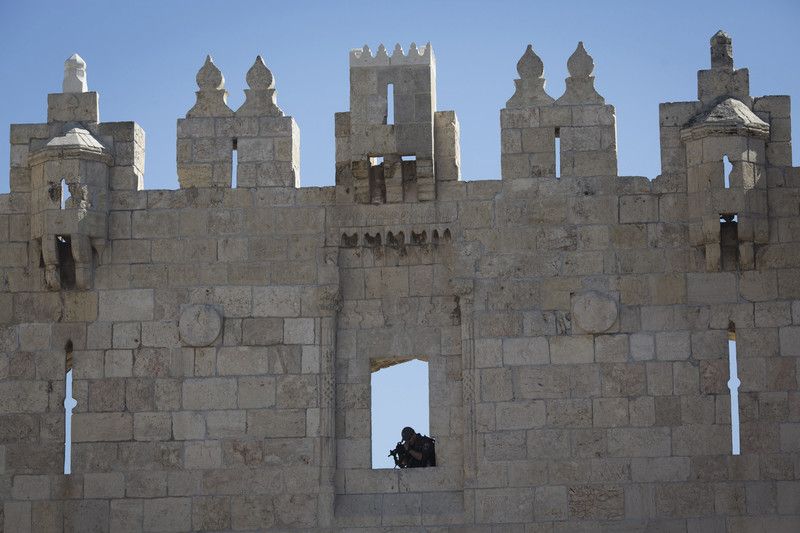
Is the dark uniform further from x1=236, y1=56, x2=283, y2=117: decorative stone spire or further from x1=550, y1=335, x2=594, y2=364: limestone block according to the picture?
x1=236, y1=56, x2=283, y2=117: decorative stone spire

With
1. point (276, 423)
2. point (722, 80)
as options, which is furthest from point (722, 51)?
point (276, 423)

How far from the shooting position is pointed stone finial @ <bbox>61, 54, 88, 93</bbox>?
17797 mm

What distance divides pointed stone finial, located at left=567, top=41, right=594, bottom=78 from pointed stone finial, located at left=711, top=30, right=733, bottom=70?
1540mm

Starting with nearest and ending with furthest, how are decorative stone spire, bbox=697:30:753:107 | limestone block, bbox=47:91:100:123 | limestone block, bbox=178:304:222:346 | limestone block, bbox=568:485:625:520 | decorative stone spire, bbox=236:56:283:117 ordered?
limestone block, bbox=568:485:625:520
limestone block, bbox=178:304:222:346
decorative stone spire, bbox=697:30:753:107
decorative stone spire, bbox=236:56:283:117
limestone block, bbox=47:91:100:123

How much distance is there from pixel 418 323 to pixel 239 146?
3.19 metres

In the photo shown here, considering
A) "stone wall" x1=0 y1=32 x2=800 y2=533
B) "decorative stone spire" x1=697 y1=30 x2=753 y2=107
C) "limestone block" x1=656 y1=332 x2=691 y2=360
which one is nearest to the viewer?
"stone wall" x1=0 y1=32 x2=800 y2=533

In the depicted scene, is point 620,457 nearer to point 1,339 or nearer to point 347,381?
point 347,381

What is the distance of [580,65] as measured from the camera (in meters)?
17.2

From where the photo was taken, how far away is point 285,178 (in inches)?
680

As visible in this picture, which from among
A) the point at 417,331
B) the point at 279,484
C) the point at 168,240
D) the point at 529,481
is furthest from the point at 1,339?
the point at 529,481

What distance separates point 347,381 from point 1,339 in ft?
14.3

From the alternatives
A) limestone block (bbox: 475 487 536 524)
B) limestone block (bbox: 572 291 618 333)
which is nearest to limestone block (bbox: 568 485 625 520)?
limestone block (bbox: 475 487 536 524)

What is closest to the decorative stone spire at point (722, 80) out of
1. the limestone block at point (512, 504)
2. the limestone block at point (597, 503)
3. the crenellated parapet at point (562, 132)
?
the crenellated parapet at point (562, 132)

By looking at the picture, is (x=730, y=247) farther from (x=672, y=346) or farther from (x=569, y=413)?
(x=569, y=413)
